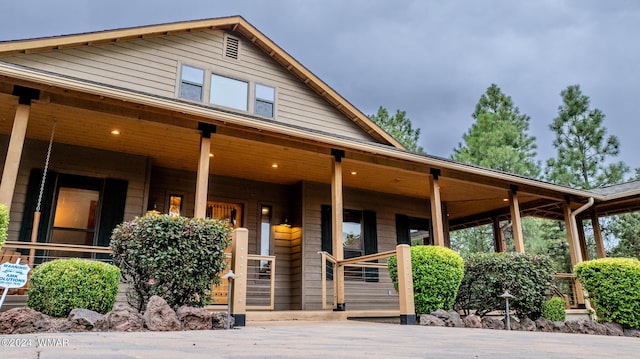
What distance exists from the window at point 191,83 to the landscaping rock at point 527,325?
704 centimetres

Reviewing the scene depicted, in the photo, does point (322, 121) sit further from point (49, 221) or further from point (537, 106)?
point (537, 106)

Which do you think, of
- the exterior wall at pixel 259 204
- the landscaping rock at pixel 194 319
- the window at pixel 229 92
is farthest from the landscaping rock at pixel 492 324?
the window at pixel 229 92

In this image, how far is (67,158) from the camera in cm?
775

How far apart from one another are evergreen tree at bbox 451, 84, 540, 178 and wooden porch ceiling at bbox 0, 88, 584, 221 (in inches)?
322

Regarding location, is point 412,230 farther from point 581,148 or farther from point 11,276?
point 581,148

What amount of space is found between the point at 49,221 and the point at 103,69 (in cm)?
288

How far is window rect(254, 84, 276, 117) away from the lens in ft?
31.1

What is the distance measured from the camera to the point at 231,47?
962 cm

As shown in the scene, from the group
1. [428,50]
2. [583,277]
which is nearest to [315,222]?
[583,277]

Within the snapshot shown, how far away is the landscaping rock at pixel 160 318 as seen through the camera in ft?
12.2

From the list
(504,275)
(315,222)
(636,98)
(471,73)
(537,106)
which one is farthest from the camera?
(471,73)

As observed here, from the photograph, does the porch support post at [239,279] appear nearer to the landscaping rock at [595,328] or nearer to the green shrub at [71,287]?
the green shrub at [71,287]

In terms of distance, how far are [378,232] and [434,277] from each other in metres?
4.50

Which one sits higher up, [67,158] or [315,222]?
[67,158]
